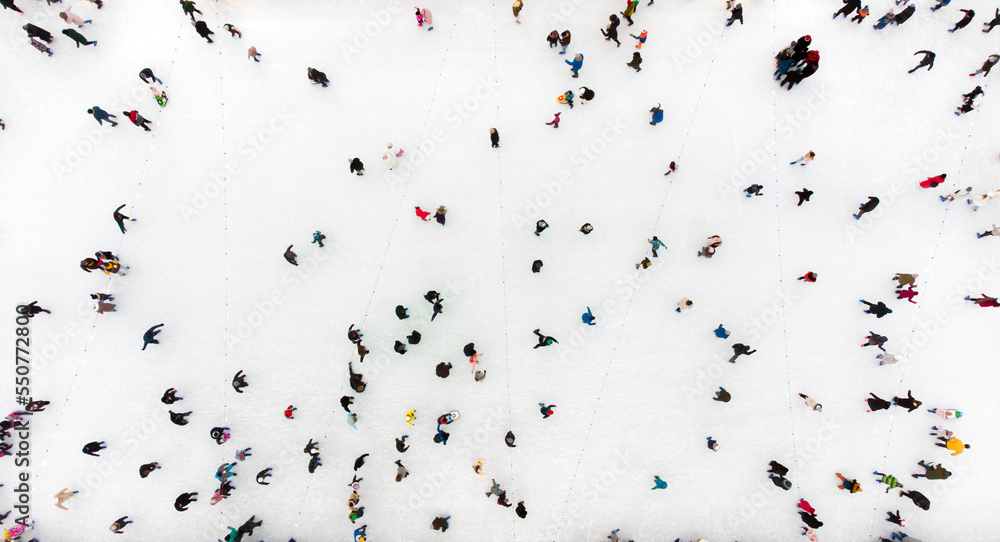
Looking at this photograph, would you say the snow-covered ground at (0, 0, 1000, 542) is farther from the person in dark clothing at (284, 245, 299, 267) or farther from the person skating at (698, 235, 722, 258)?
the person in dark clothing at (284, 245, 299, 267)

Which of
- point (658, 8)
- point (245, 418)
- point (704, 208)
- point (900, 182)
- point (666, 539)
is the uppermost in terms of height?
point (658, 8)

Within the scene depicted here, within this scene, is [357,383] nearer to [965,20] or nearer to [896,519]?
[896,519]

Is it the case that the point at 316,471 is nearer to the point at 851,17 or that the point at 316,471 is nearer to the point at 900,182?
the point at 900,182

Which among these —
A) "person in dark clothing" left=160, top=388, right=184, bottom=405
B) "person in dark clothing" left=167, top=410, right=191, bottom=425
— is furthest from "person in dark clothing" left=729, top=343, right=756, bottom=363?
"person in dark clothing" left=160, top=388, right=184, bottom=405

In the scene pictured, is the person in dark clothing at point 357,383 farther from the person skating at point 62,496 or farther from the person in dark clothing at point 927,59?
the person in dark clothing at point 927,59

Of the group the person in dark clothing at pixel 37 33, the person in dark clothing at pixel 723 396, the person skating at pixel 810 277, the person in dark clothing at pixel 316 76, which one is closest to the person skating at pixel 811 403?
the person in dark clothing at pixel 723 396

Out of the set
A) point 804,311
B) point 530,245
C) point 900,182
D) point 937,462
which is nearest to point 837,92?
point 900,182
